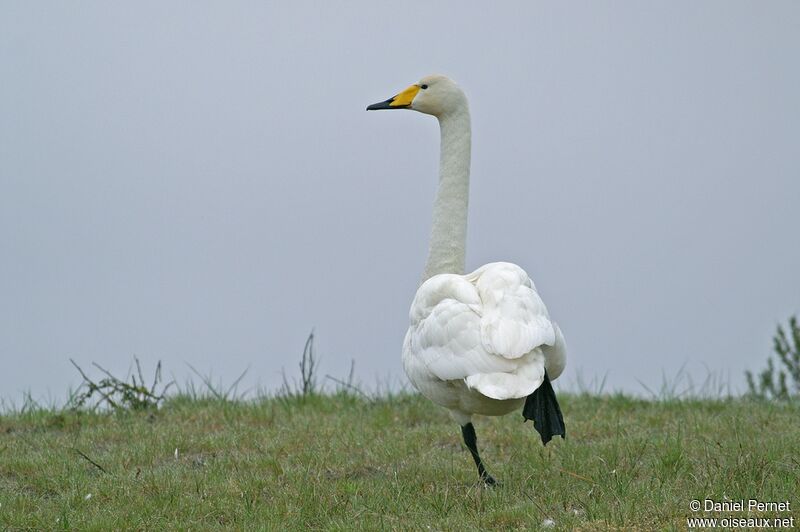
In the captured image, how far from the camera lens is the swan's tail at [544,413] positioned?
214 inches

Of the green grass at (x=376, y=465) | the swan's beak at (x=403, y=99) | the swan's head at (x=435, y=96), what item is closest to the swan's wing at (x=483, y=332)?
the green grass at (x=376, y=465)

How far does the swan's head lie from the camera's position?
6.79 metres

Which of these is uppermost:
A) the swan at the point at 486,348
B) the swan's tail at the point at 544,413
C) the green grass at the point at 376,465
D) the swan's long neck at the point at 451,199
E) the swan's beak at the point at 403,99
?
the swan's beak at the point at 403,99

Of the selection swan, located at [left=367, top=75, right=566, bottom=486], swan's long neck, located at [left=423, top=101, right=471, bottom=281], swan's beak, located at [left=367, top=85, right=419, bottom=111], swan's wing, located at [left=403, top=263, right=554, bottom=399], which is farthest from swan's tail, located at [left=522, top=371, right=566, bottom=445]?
swan's beak, located at [left=367, top=85, right=419, bottom=111]

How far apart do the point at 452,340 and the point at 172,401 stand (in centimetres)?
420

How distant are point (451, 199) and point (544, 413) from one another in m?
1.68

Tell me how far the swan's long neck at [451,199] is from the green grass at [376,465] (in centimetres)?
122

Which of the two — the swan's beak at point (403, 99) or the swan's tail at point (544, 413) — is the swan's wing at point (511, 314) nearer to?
the swan's tail at point (544, 413)

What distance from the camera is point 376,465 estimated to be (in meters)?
6.69

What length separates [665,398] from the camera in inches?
354

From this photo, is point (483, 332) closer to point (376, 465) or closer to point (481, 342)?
point (481, 342)

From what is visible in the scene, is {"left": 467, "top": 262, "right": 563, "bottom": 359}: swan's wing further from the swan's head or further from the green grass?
the swan's head

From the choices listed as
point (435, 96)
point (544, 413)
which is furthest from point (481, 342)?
point (435, 96)

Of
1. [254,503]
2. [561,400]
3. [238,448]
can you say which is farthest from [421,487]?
[561,400]
